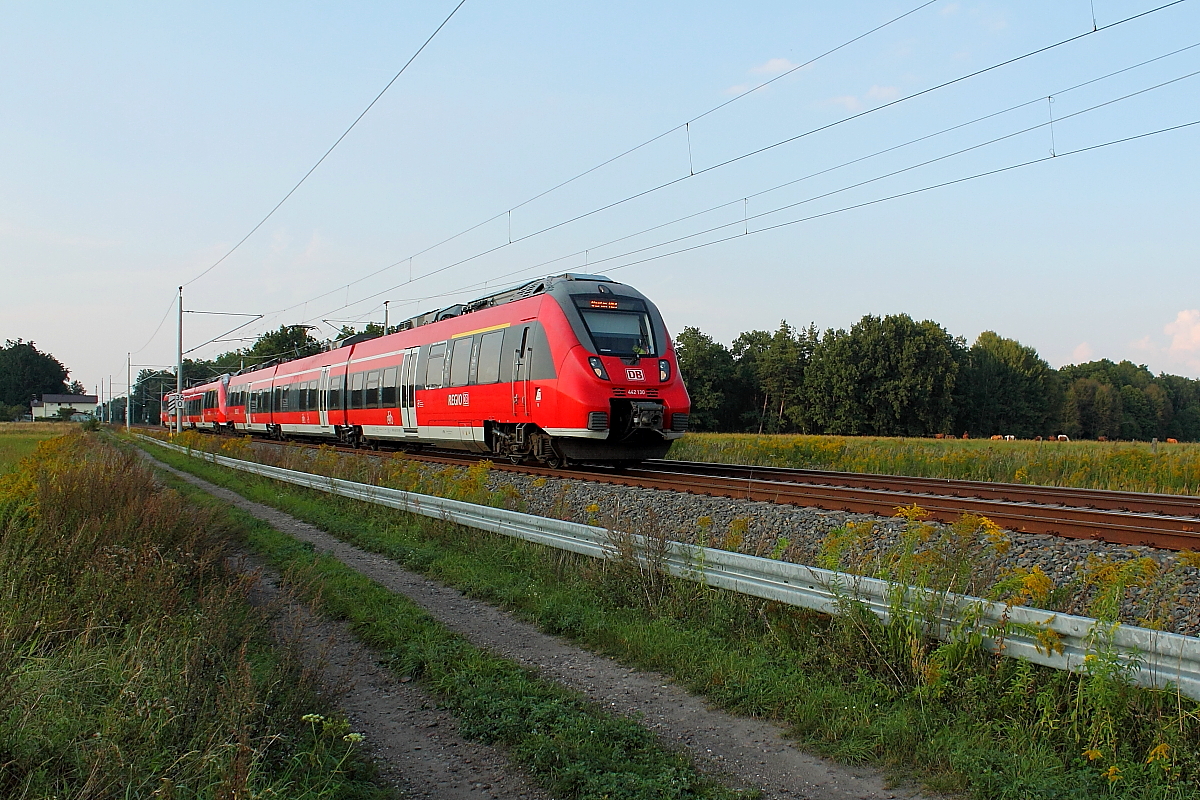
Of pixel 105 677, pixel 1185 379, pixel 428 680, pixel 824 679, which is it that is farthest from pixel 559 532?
pixel 1185 379

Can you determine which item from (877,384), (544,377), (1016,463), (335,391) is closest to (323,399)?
(335,391)

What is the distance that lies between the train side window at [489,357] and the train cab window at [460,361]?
2.08 ft

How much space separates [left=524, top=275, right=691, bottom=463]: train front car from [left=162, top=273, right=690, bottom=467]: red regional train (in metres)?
0.02

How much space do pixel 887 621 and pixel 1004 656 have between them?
0.67m

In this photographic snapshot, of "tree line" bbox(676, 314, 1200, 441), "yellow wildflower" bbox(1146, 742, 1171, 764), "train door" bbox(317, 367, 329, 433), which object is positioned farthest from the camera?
"tree line" bbox(676, 314, 1200, 441)

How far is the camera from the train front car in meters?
14.3

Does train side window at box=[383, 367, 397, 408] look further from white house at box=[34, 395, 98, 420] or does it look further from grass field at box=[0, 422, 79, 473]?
white house at box=[34, 395, 98, 420]

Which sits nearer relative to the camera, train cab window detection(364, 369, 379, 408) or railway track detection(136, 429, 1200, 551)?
railway track detection(136, 429, 1200, 551)

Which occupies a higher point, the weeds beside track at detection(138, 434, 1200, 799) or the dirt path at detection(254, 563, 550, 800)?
the weeds beside track at detection(138, 434, 1200, 799)

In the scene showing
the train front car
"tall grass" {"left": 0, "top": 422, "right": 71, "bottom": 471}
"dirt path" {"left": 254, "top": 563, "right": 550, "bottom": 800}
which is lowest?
"dirt path" {"left": 254, "top": 563, "right": 550, "bottom": 800}

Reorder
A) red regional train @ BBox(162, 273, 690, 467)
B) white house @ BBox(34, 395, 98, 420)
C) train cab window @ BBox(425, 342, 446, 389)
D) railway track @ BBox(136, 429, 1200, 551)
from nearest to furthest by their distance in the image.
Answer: railway track @ BBox(136, 429, 1200, 551) < red regional train @ BBox(162, 273, 690, 467) < train cab window @ BBox(425, 342, 446, 389) < white house @ BBox(34, 395, 98, 420)

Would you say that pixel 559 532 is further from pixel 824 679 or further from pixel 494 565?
pixel 824 679

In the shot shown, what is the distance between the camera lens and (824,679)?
486 cm

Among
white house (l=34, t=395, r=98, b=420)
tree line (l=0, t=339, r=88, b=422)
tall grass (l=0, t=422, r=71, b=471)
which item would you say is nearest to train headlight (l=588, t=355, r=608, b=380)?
tall grass (l=0, t=422, r=71, b=471)
